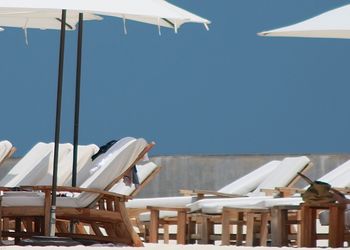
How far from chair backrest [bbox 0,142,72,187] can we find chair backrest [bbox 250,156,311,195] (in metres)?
1.80

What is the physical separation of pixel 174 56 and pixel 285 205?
8.39 meters

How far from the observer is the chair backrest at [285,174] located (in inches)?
550

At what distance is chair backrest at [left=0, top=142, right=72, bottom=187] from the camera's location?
12672mm

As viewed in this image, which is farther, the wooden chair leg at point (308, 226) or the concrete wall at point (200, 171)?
the concrete wall at point (200, 171)

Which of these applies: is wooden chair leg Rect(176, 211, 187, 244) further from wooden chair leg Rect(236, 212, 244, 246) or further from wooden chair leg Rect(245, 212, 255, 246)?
wooden chair leg Rect(245, 212, 255, 246)

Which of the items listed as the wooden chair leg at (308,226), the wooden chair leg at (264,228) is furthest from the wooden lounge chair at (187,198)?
the wooden chair leg at (308,226)

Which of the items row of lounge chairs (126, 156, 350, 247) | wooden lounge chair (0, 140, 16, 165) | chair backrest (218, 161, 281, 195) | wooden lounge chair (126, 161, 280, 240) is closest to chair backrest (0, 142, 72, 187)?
wooden lounge chair (0, 140, 16, 165)

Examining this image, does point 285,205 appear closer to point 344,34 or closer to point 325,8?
point 344,34

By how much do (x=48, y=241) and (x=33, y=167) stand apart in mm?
2733

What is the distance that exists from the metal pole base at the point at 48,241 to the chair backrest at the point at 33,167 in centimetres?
215

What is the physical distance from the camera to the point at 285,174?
14.1 m

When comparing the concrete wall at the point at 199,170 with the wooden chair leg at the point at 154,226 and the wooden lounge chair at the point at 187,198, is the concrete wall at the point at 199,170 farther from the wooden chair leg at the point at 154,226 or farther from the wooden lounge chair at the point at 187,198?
the wooden chair leg at the point at 154,226

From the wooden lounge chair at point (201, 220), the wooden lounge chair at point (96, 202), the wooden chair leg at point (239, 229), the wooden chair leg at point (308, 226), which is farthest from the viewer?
the wooden lounge chair at point (201, 220)

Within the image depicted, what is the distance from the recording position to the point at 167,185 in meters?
18.0
